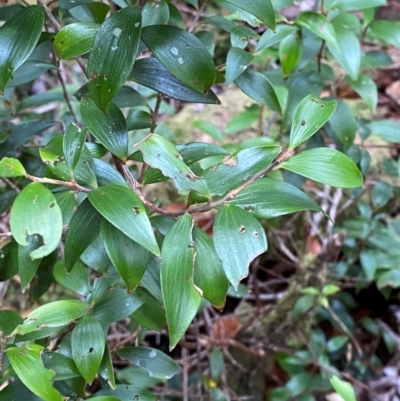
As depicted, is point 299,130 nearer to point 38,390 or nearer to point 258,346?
point 38,390

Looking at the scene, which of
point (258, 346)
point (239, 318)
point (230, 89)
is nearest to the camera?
point (258, 346)

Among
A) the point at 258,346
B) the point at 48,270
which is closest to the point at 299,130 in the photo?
the point at 48,270

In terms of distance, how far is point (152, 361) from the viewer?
2.19 ft

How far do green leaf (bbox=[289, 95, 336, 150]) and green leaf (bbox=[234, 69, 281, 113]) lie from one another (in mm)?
161

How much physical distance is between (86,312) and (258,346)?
2.66 ft

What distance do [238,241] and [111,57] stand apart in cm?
25

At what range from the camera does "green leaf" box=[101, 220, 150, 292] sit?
47 cm

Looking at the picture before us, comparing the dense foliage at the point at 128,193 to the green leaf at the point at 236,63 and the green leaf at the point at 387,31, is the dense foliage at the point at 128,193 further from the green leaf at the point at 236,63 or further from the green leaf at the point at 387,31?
the green leaf at the point at 387,31

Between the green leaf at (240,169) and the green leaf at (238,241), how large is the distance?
4 centimetres

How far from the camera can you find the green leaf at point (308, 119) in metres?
0.49

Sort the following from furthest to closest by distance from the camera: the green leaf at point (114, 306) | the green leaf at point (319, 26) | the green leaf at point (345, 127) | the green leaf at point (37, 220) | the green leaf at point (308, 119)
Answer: the green leaf at point (345, 127) < the green leaf at point (319, 26) < the green leaf at point (114, 306) < the green leaf at point (308, 119) < the green leaf at point (37, 220)

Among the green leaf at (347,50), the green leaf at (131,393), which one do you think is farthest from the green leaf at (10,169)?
the green leaf at (347,50)

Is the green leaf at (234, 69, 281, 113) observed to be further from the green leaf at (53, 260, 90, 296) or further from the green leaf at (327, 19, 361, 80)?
the green leaf at (53, 260, 90, 296)

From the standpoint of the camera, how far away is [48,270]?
0.73 meters
